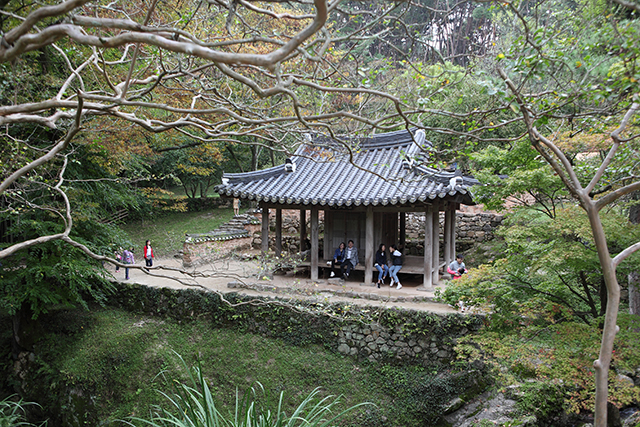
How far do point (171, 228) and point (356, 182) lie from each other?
1342cm

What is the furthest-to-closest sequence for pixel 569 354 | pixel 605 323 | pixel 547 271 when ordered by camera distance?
pixel 547 271
pixel 569 354
pixel 605 323

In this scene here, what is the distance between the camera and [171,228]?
20922 mm

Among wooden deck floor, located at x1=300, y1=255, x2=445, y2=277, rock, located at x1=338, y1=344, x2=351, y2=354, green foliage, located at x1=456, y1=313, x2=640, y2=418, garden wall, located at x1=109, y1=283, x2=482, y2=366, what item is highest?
wooden deck floor, located at x1=300, y1=255, x2=445, y2=277

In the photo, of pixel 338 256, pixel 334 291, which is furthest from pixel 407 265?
pixel 334 291

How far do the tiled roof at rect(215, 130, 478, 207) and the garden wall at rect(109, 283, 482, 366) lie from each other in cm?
276

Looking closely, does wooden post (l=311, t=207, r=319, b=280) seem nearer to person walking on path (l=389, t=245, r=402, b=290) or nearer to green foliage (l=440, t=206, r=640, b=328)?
person walking on path (l=389, t=245, r=402, b=290)

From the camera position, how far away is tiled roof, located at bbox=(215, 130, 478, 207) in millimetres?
9562

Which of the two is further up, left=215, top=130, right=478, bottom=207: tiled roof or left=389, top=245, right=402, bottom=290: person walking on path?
left=215, top=130, right=478, bottom=207: tiled roof

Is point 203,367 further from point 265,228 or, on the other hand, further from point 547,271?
point 547,271

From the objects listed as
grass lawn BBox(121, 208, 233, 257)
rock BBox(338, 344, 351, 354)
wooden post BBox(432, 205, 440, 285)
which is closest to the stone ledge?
rock BBox(338, 344, 351, 354)

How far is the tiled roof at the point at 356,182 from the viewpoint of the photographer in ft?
31.4

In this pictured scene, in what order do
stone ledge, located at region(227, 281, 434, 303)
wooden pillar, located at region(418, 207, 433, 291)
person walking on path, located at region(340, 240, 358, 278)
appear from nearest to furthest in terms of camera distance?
stone ledge, located at region(227, 281, 434, 303) → wooden pillar, located at region(418, 207, 433, 291) → person walking on path, located at region(340, 240, 358, 278)

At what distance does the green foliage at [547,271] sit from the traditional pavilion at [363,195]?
2745 millimetres

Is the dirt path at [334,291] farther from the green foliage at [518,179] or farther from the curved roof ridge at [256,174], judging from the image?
the green foliage at [518,179]
